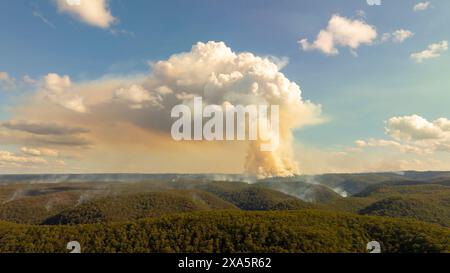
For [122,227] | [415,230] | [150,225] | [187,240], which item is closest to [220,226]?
[187,240]
